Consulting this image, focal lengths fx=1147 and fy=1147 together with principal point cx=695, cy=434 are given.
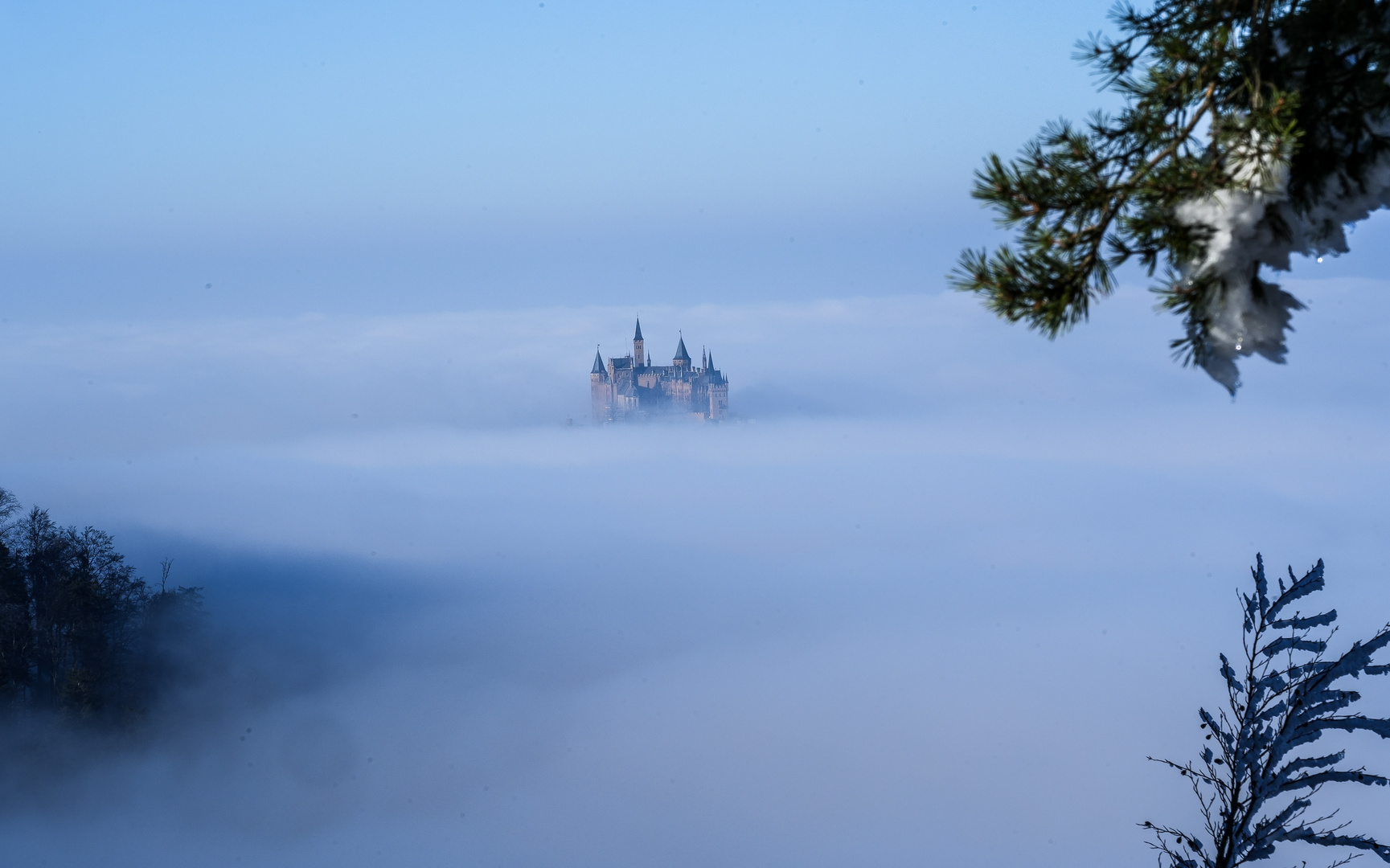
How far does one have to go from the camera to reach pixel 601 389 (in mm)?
115938

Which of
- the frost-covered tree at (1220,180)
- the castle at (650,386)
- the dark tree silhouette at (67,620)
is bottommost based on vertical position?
the dark tree silhouette at (67,620)

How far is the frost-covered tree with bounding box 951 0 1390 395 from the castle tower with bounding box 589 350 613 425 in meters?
108

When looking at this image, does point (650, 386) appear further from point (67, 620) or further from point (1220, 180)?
Result: point (1220, 180)

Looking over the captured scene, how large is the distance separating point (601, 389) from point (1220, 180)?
4430 inches

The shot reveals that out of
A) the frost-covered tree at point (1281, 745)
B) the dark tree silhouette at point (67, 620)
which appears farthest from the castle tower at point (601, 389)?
the frost-covered tree at point (1281, 745)

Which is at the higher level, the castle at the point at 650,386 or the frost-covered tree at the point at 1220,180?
the castle at the point at 650,386

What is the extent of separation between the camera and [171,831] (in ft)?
259

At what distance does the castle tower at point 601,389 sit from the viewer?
11325cm

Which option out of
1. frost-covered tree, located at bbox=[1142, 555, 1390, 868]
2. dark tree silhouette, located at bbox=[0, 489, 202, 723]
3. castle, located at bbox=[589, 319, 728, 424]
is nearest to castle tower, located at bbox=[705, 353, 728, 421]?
castle, located at bbox=[589, 319, 728, 424]

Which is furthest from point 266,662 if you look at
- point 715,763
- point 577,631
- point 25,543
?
point 577,631

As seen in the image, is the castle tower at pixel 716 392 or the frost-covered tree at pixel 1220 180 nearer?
the frost-covered tree at pixel 1220 180

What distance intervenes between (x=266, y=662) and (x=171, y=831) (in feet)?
61.9

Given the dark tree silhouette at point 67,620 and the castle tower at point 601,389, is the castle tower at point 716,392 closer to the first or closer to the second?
the castle tower at point 601,389

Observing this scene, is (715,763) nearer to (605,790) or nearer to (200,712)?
(605,790)
